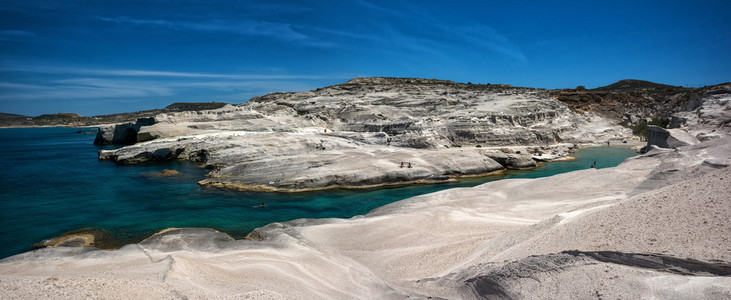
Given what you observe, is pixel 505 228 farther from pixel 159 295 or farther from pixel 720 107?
pixel 720 107

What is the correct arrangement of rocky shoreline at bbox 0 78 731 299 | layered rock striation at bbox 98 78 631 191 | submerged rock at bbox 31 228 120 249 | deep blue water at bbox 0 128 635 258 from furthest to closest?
layered rock striation at bbox 98 78 631 191 < deep blue water at bbox 0 128 635 258 < submerged rock at bbox 31 228 120 249 < rocky shoreline at bbox 0 78 731 299

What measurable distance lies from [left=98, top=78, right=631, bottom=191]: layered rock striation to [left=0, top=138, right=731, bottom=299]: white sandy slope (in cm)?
1013

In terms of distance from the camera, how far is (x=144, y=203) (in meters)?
22.4

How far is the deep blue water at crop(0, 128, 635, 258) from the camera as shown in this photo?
1759 centimetres

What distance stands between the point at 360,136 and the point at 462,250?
3076 cm

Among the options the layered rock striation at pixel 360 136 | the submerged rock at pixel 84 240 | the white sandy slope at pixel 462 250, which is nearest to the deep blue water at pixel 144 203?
the submerged rock at pixel 84 240

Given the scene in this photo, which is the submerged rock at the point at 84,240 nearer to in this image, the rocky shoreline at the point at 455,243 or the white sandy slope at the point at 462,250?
the rocky shoreline at the point at 455,243

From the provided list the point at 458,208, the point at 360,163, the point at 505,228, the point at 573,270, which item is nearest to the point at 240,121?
the point at 360,163

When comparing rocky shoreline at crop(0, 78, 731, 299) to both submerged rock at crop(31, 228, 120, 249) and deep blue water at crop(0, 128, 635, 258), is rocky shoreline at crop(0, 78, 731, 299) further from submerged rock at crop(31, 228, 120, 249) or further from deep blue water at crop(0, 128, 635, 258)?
deep blue water at crop(0, 128, 635, 258)

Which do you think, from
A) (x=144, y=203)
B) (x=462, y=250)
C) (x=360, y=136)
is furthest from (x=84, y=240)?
(x=360, y=136)

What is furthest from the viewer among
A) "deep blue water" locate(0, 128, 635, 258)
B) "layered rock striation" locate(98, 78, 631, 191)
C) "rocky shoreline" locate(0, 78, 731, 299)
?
"layered rock striation" locate(98, 78, 631, 191)

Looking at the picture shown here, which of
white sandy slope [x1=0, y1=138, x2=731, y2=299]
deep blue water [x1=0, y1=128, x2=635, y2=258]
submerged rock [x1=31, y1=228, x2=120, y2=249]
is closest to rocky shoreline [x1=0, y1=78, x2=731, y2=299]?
white sandy slope [x1=0, y1=138, x2=731, y2=299]

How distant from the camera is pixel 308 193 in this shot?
79.2 ft

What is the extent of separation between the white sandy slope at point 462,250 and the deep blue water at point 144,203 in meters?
3.33
